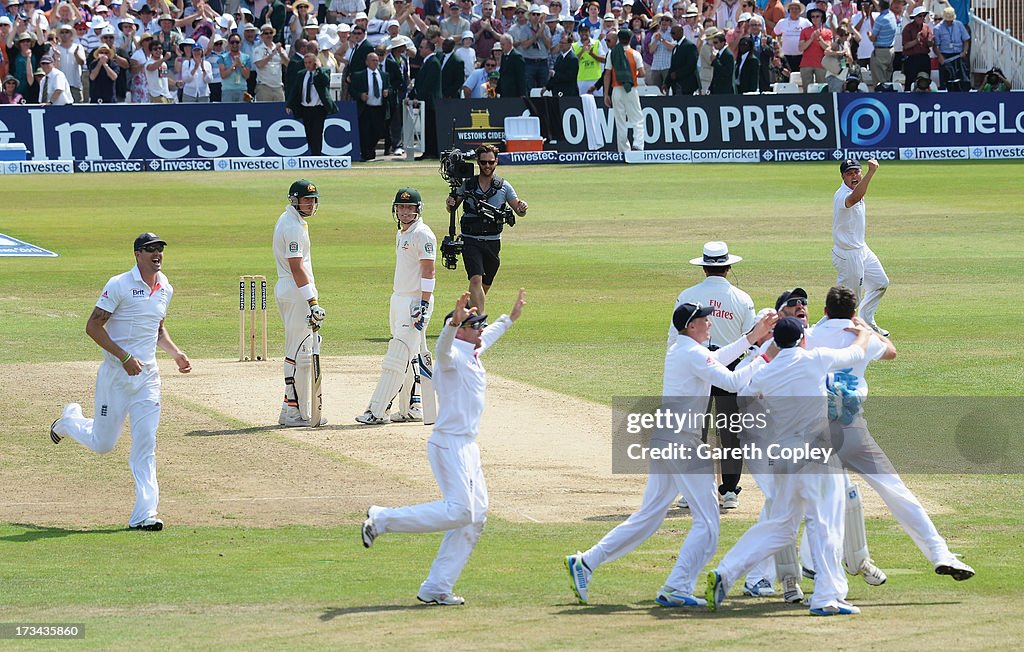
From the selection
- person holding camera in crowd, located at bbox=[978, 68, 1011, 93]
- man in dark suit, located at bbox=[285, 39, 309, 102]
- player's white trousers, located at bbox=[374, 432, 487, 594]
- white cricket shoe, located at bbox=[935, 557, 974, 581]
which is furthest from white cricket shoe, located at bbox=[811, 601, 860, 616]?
person holding camera in crowd, located at bbox=[978, 68, 1011, 93]

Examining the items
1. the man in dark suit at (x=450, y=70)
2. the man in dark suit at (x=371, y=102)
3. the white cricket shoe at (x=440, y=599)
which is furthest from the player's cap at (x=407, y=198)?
the man in dark suit at (x=450, y=70)

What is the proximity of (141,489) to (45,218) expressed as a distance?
20715 mm

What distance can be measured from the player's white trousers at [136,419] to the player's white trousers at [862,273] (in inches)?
378

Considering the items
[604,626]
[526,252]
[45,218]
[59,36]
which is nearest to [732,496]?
[604,626]

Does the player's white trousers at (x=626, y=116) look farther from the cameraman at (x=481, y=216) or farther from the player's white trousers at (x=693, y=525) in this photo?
the player's white trousers at (x=693, y=525)

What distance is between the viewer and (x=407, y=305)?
15.4 m

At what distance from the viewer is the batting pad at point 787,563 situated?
31.4 ft

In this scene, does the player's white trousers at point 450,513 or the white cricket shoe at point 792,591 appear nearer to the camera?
the player's white trousers at point 450,513

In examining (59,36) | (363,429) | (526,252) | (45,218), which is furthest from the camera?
(59,36)

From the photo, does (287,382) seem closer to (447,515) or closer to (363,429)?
(363,429)

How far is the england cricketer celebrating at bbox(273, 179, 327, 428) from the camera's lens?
1500 centimetres

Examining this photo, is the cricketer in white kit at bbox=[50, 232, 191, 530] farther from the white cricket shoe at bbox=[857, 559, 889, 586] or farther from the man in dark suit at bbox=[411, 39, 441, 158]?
the man in dark suit at bbox=[411, 39, 441, 158]

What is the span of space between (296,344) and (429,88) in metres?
23.5

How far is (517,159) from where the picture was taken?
129 ft
